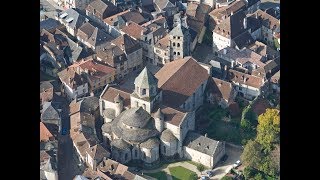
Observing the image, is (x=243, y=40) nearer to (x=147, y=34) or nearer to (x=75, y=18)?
(x=147, y=34)

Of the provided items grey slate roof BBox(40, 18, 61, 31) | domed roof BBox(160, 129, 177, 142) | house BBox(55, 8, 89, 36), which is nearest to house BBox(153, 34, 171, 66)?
house BBox(55, 8, 89, 36)

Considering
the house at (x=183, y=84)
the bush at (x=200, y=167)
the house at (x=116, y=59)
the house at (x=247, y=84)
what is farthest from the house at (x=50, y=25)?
the bush at (x=200, y=167)

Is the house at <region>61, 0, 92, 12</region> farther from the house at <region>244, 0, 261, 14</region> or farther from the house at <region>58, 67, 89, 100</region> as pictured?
the house at <region>244, 0, 261, 14</region>

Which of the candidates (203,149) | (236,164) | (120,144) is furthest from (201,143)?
(120,144)
